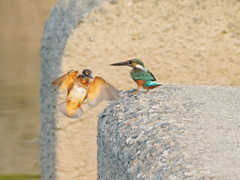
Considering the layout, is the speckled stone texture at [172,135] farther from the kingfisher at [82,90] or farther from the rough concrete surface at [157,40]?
the rough concrete surface at [157,40]

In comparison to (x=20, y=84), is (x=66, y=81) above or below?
below

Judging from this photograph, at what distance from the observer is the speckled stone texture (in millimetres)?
2441

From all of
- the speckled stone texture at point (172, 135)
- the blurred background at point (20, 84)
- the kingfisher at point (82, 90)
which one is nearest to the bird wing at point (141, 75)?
the speckled stone texture at point (172, 135)

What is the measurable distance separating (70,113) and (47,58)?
6.93ft

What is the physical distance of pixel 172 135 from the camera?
271 centimetres

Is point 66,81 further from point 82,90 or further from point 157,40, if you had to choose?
point 157,40

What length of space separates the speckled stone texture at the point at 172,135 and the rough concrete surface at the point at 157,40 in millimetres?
1264

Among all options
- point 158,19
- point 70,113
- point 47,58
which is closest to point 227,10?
point 158,19

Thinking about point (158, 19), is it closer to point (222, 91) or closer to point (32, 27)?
point (222, 91)

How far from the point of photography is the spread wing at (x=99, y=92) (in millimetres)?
3010

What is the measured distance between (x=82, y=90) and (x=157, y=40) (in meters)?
1.78

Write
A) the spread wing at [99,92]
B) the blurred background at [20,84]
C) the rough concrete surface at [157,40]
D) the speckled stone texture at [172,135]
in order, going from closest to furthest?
the speckled stone texture at [172,135] < the spread wing at [99,92] < the rough concrete surface at [157,40] < the blurred background at [20,84]

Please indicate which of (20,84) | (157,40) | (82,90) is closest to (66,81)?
(82,90)

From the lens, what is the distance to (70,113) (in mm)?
3105
